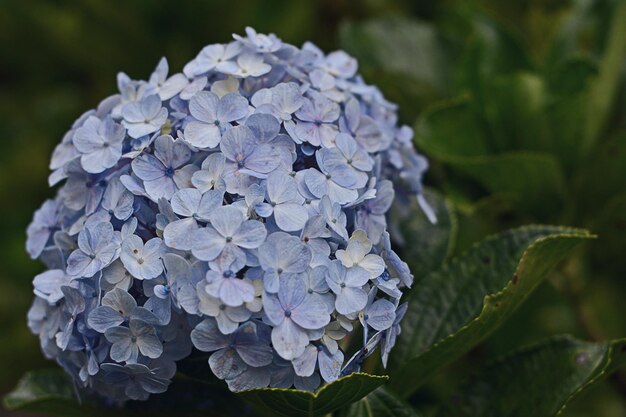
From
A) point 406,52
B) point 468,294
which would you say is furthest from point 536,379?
point 406,52

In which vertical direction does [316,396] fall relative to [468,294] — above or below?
above

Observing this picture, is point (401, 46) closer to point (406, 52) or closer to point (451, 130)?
point (406, 52)

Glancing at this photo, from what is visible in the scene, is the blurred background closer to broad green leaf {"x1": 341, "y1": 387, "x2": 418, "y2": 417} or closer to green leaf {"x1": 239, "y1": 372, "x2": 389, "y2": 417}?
broad green leaf {"x1": 341, "y1": 387, "x2": 418, "y2": 417}

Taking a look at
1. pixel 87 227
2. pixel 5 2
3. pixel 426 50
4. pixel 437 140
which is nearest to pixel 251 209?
pixel 87 227

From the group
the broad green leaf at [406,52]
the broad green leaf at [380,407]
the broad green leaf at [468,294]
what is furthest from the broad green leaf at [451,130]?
the broad green leaf at [380,407]

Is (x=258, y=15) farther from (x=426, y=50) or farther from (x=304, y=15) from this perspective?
(x=426, y=50)

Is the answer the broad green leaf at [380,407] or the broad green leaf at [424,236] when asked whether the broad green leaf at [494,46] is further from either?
the broad green leaf at [380,407]

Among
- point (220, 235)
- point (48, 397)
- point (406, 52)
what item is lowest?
point (48, 397)
